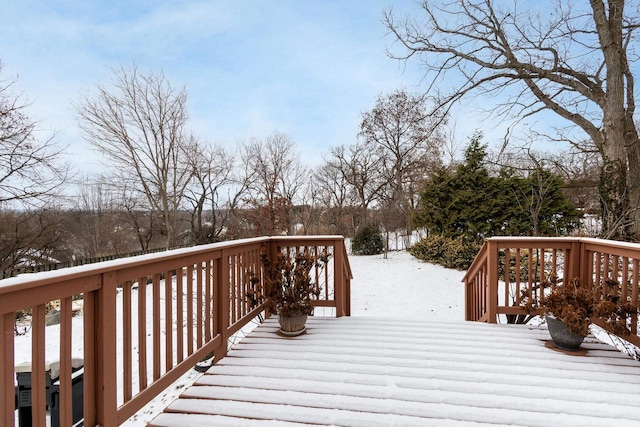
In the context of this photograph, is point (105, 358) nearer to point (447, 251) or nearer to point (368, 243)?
point (447, 251)

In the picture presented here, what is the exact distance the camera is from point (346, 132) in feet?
56.3

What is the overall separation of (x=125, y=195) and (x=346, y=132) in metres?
11.6

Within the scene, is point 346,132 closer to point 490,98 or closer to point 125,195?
point 490,98

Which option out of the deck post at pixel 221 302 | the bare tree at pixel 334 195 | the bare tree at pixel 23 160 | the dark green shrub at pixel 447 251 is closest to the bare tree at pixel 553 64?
the dark green shrub at pixel 447 251

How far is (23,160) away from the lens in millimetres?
8711

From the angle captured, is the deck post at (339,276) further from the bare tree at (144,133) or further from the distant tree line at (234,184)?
the bare tree at (144,133)

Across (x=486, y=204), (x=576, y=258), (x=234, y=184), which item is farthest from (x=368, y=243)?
(x=576, y=258)

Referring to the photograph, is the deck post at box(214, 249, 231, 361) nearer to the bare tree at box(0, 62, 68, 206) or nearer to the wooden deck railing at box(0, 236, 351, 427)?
the wooden deck railing at box(0, 236, 351, 427)

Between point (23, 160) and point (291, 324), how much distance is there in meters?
10.4

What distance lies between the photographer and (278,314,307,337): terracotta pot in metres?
2.95

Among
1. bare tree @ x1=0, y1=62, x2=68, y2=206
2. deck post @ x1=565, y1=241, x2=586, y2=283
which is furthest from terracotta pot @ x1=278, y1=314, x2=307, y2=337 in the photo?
bare tree @ x1=0, y1=62, x2=68, y2=206

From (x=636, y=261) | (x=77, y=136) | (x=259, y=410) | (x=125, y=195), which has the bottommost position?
(x=259, y=410)

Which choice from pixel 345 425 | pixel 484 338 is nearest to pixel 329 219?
pixel 484 338

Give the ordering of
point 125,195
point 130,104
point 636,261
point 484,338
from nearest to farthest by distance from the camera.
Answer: point 636,261 → point 484,338 → point 130,104 → point 125,195
